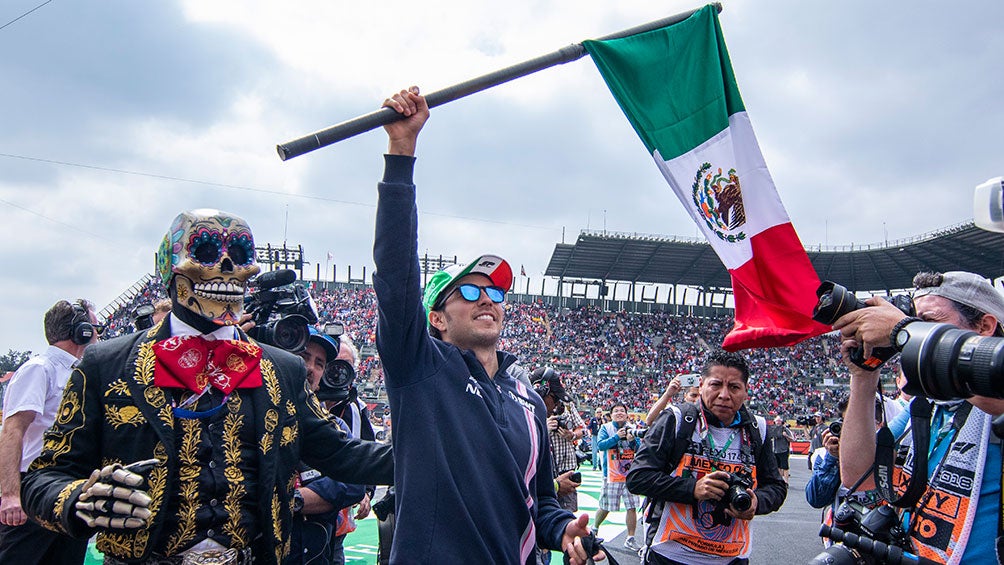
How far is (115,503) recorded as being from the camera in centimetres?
191

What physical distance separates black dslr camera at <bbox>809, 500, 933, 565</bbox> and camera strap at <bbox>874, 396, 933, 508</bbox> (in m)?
0.09

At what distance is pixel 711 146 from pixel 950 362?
245cm

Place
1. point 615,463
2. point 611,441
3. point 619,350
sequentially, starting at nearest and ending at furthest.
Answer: point 611,441
point 615,463
point 619,350

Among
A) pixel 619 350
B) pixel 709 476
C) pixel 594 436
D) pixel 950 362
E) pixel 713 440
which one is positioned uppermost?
pixel 950 362

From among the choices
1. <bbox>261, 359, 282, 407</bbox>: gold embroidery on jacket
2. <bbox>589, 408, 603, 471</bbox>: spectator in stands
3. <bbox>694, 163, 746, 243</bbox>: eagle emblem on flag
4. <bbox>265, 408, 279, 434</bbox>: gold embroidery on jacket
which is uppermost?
<bbox>694, 163, 746, 243</bbox>: eagle emblem on flag

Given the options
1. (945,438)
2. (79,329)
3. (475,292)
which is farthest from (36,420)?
(945,438)

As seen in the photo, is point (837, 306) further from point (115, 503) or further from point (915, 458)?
point (115, 503)

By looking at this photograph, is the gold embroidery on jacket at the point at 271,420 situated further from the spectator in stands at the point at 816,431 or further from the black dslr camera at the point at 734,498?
the spectator in stands at the point at 816,431

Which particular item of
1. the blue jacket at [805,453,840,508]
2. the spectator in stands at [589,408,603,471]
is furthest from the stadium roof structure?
the blue jacket at [805,453,840,508]

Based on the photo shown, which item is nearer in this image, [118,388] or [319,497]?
[118,388]

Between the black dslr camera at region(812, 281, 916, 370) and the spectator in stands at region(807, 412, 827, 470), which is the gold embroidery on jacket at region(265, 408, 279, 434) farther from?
the spectator in stands at region(807, 412, 827, 470)

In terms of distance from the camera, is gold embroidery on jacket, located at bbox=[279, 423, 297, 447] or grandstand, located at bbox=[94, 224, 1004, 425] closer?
gold embroidery on jacket, located at bbox=[279, 423, 297, 447]

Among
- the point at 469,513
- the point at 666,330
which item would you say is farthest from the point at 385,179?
the point at 666,330

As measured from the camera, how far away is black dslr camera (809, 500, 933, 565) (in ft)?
7.99
